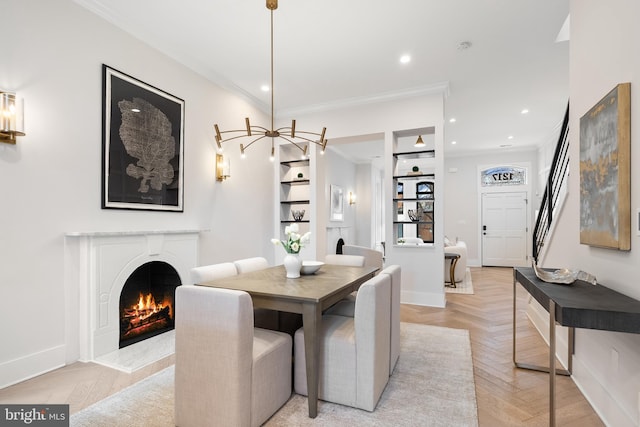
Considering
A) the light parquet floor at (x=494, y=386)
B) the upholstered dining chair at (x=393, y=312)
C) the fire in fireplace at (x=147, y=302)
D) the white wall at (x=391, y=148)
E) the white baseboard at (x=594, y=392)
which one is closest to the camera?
the white baseboard at (x=594, y=392)

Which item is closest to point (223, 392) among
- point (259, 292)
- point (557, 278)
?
point (259, 292)

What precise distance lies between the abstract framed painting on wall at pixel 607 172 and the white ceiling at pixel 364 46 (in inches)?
59.8

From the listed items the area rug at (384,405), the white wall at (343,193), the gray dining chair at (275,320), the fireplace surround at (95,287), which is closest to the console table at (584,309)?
the area rug at (384,405)

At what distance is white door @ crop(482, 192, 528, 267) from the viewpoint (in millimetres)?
8008

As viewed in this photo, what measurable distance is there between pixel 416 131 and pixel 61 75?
405 centimetres

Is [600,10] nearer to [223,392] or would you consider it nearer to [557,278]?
[557,278]

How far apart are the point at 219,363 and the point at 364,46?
3.29 metres

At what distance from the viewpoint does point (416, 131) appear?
456 centimetres

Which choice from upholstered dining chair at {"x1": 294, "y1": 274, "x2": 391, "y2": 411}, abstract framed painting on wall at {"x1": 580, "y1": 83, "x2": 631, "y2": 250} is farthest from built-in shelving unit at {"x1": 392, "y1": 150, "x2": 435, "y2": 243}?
upholstered dining chair at {"x1": 294, "y1": 274, "x2": 391, "y2": 411}

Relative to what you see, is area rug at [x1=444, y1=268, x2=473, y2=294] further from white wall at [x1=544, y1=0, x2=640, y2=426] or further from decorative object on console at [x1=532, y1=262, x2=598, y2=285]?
decorative object on console at [x1=532, y1=262, x2=598, y2=285]

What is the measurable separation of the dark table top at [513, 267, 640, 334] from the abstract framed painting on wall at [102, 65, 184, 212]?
3.36 metres

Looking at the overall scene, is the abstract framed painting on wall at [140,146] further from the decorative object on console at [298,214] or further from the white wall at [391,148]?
the white wall at [391,148]

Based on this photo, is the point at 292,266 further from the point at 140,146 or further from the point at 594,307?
the point at 140,146

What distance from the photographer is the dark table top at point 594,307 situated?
130 cm
